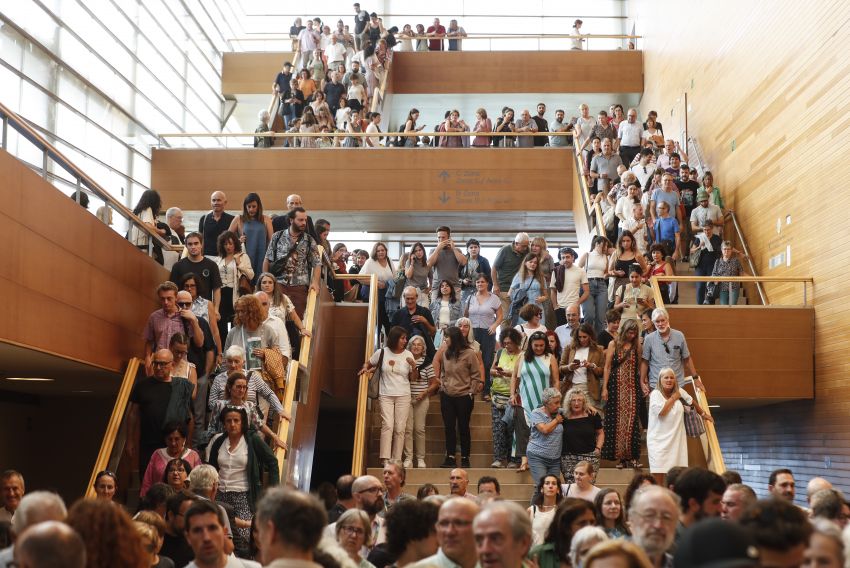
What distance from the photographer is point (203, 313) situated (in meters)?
11.1

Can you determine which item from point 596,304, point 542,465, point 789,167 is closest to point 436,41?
point 789,167

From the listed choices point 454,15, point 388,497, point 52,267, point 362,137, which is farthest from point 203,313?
point 454,15

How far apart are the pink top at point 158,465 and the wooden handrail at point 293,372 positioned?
77 centimetres

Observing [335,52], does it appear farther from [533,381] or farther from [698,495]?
[698,495]

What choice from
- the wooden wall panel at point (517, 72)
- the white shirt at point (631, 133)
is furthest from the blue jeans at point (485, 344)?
the wooden wall panel at point (517, 72)

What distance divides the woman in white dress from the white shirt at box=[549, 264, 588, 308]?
124 inches

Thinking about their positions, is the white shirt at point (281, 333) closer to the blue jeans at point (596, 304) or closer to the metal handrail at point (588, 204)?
the blue jeans at point (596, 304)

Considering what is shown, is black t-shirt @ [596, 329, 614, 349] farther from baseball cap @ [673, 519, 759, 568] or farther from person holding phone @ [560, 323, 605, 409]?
baseball cap @ [673, 519, 759, 568]

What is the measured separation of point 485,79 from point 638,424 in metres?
18.6

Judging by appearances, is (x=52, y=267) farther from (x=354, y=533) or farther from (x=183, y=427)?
(x=354, y=533)

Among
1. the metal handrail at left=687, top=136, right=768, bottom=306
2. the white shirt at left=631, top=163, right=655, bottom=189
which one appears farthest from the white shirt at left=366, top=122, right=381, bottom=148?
the white shirt at left=631, top=163, right=655, bottom=189

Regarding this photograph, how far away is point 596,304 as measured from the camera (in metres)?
14.3

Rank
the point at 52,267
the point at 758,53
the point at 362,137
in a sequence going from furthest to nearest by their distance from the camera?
the point at 362,137 → the point at 758,53 → the point at 52,267

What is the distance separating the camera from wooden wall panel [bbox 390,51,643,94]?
28969 millimetres
